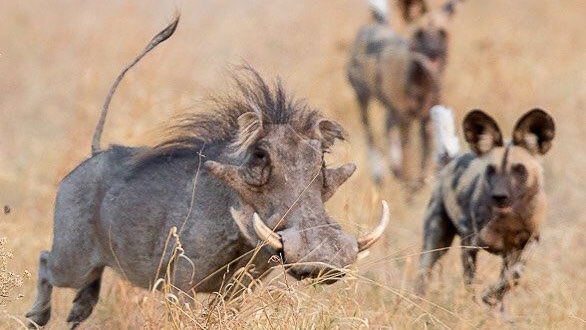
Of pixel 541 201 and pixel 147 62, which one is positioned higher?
pixel 147 62

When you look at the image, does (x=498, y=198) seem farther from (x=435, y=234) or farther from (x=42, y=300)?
(x=42, y=300)

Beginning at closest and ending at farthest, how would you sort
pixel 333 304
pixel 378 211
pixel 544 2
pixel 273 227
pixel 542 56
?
pixel 273 227
pixel 333 304
pixel 378 211
pixel 542 56
pixel 544 2

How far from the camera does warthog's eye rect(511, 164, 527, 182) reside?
7.22m

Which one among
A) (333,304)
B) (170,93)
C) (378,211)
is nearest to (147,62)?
(170,93)

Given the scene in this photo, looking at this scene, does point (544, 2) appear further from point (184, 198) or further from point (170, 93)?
point (184, 198)

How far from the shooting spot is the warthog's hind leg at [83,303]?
670cm

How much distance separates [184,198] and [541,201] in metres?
2.14

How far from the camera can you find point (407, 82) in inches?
517

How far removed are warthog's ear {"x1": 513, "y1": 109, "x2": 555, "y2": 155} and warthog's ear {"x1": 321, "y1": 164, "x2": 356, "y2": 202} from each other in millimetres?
1710

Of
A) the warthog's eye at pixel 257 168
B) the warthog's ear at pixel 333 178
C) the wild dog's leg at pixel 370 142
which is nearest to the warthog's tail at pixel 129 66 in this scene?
the warthog's eye at pixel 257 168

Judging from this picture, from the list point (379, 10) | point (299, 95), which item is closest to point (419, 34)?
point (299, 95)

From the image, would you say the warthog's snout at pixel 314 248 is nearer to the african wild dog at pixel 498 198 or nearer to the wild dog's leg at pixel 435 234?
the african wild dog at pixel 498 198

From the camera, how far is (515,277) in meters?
7.18

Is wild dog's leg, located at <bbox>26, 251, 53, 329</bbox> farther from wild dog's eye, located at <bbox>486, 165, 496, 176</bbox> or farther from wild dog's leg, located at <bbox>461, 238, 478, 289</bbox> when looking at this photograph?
wild dog's eye, located at <bbox>486, 165, 496, 176</bbox>
